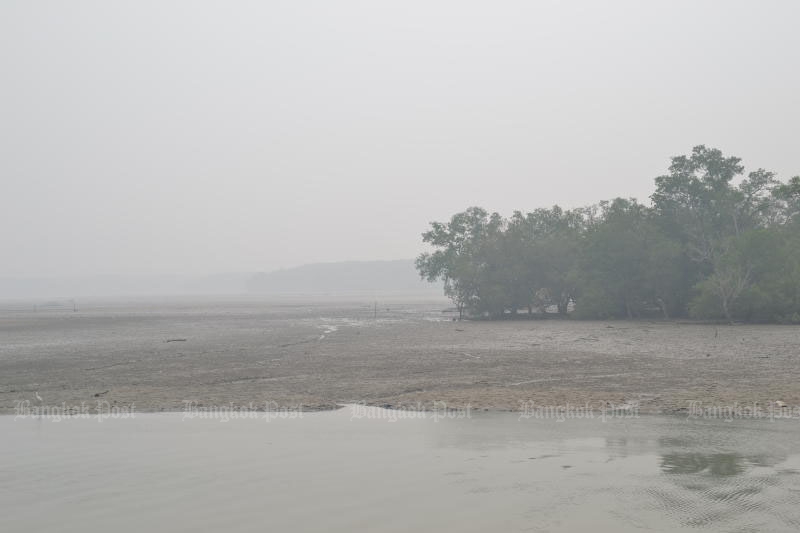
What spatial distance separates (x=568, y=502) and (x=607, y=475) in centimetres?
136

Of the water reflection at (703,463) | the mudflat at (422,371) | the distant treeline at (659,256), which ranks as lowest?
the mudflat at (422,371)

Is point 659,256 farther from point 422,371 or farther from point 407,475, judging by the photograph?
point 407,475

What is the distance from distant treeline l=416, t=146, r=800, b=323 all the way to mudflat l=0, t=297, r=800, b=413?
746 cm

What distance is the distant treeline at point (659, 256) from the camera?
139ft

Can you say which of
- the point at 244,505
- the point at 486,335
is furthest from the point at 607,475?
the point at 486,335

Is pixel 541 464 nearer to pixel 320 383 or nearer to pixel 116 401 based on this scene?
pixel 320 383

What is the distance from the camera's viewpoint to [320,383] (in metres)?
18.9

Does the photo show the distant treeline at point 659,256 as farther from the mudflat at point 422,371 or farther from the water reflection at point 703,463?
the water reflection at point 703,463

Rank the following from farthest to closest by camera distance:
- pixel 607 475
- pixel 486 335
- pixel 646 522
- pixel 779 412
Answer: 1. pixel 486 335
2. pixel 779 412
3. pixel 607 475
4. pixel 646 522

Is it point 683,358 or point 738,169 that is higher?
point 738,169

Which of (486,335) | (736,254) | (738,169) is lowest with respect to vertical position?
(486,335)

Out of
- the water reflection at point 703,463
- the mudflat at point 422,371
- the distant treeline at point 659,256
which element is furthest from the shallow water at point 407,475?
the distant treeline at point 659,256

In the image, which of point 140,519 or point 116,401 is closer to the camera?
point 140,519

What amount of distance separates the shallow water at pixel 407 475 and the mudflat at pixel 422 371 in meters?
2.36
